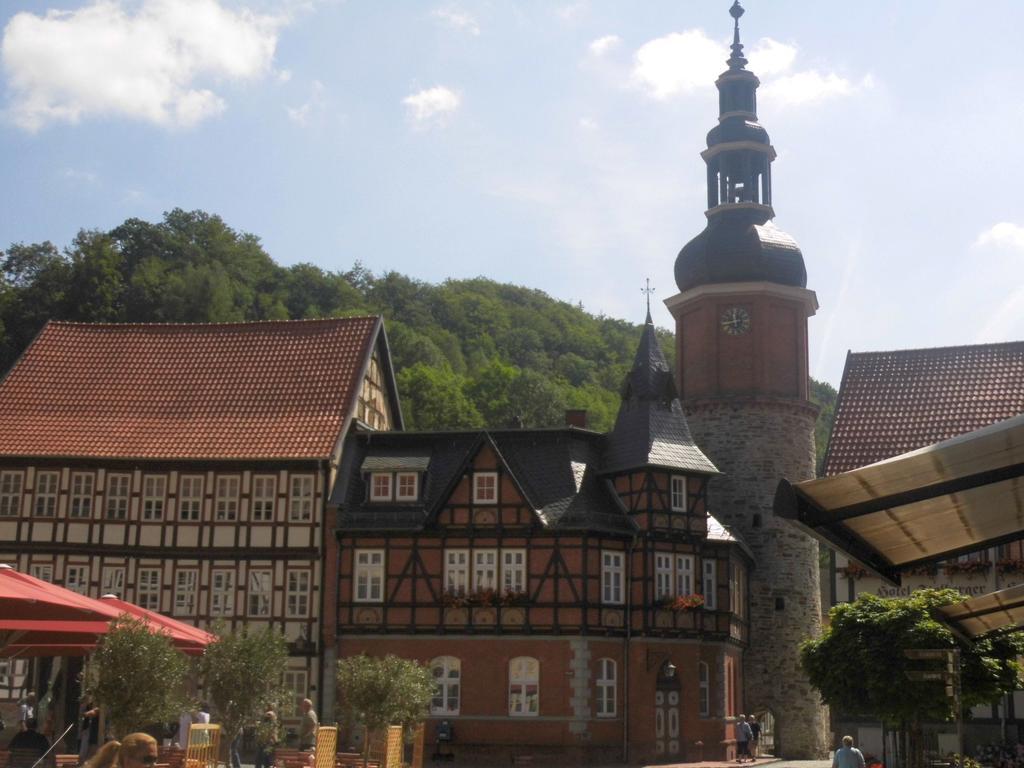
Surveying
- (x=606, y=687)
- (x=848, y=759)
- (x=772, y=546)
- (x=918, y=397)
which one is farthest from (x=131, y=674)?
(x=918, y=397)

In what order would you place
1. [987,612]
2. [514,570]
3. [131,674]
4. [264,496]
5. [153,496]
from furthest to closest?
[153,496] < [264,496] < [514,570] < [131,674] < [987,612]

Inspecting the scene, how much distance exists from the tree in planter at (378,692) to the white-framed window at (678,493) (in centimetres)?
1464

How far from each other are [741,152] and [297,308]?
47.0m

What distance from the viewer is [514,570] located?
1478 inches

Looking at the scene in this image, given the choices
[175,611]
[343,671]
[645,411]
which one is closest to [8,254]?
[175,611]

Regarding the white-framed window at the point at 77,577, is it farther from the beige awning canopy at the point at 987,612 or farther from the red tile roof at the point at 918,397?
the beige awning canopy at the point at 987,612

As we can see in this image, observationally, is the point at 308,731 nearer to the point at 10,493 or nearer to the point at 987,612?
the point at 987,612

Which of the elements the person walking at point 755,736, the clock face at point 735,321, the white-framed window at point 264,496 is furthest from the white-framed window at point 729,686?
the white-framed window at point 264,496

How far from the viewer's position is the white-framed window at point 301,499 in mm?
39188

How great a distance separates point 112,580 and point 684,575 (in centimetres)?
1663

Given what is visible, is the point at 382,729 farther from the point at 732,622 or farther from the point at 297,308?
the point at 297,308

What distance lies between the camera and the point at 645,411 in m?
40.2

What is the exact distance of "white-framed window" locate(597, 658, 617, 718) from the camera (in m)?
36.9

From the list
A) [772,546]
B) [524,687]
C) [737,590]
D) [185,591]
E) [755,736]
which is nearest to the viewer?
[524,687]
